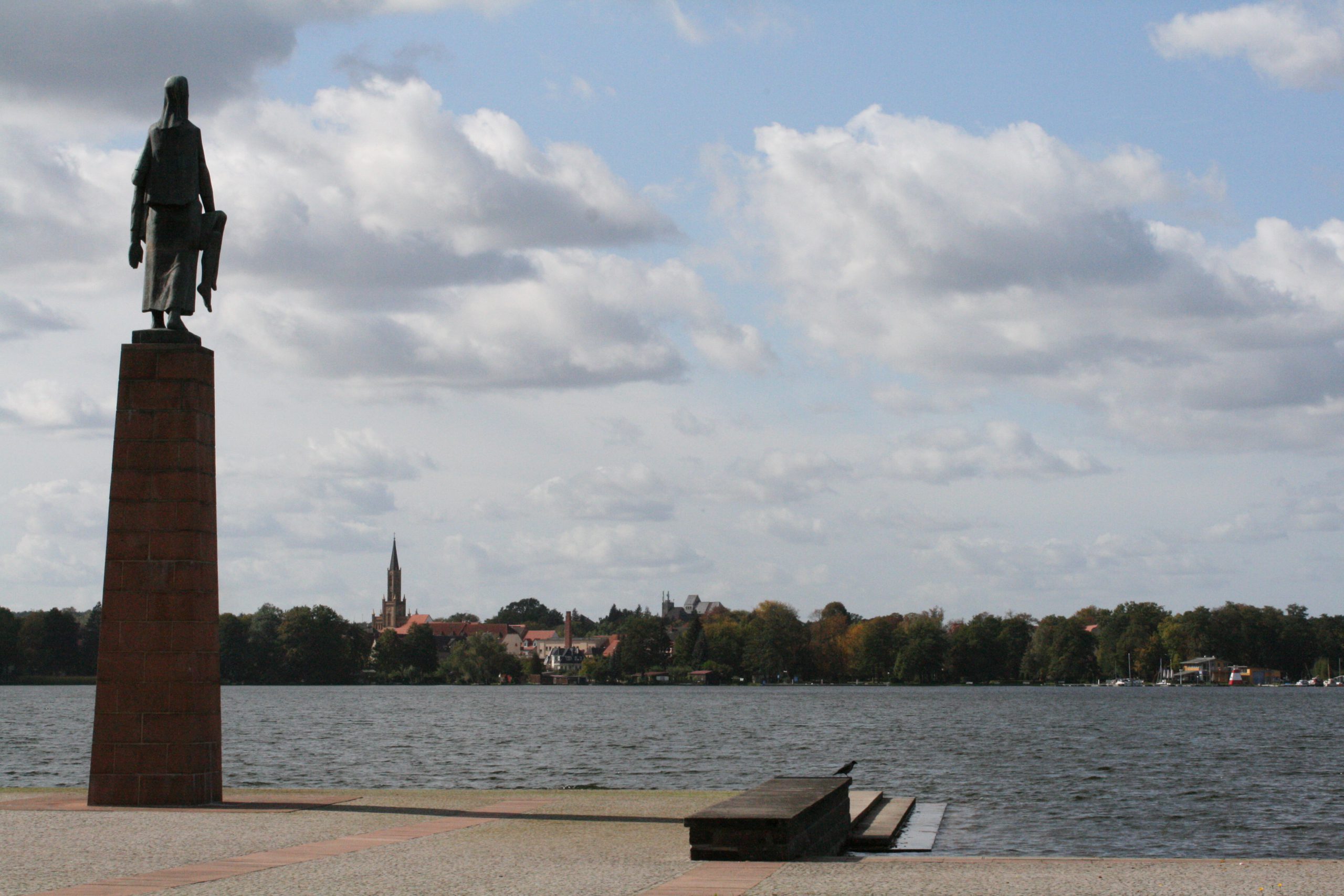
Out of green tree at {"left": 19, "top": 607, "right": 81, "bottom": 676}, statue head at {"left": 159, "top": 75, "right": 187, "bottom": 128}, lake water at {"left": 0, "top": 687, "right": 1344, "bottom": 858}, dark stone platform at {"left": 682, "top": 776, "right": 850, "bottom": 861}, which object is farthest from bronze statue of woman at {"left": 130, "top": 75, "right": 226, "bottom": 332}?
green tree at {"left": 19, "top": 607, "right": 81, "bottom": 676}

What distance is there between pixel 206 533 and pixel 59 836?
18.1ft

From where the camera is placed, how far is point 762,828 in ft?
55.4

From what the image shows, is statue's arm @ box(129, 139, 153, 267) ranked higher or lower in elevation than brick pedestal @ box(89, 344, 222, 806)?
higher

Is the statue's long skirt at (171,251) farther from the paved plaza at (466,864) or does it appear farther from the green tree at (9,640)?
the green tree at (9,640)

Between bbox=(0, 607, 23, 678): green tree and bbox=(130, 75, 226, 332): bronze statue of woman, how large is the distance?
616ft

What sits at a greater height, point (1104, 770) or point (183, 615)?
point (183, 615)

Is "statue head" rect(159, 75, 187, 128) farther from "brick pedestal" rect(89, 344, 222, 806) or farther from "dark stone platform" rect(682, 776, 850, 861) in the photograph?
"dark stone platform" rect(682, 776, 850, 861)

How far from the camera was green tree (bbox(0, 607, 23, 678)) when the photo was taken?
192000mm

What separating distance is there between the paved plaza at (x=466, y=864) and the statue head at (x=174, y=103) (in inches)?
417

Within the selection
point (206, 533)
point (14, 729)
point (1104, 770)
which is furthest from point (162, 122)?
point (14, 729)

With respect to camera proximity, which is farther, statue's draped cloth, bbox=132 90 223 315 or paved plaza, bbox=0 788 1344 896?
statue's draped cloth, bbox=132 90 223 315

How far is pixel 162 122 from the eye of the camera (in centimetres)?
2309

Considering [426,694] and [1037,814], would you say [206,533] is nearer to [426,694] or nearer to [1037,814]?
[1037,814]

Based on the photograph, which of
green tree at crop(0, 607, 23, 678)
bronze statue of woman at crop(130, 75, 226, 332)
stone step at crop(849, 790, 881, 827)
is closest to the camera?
bronze statue of woman at crop(130, 75, 226, 332)
